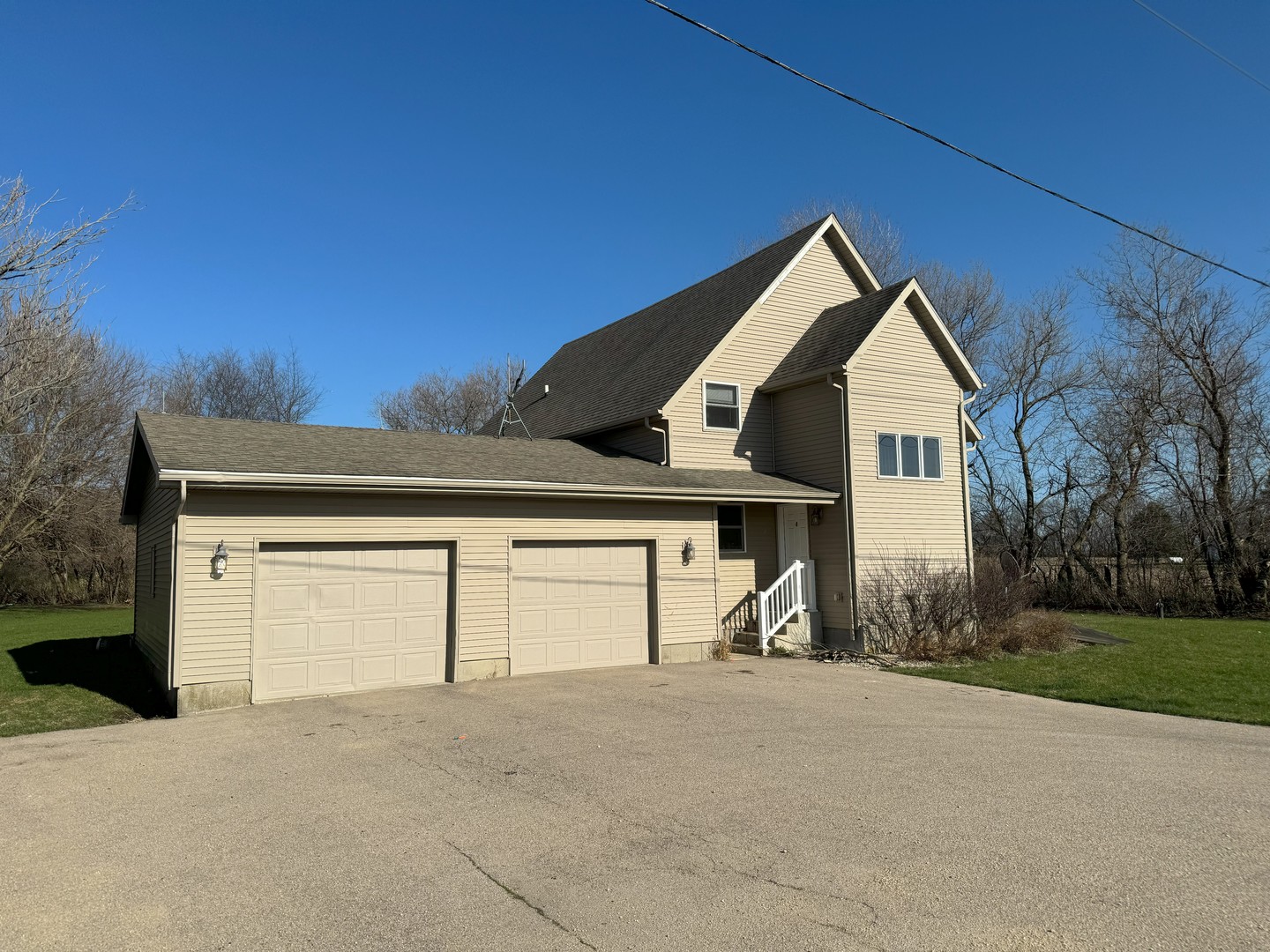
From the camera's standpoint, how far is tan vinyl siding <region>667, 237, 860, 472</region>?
1673 centimetres

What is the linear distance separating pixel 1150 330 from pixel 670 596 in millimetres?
22619

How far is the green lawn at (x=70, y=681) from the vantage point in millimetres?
10492

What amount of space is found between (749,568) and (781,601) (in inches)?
40.8

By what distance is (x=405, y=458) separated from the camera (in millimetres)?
12828

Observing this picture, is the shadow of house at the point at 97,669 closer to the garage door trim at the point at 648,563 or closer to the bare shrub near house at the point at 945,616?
the garage door trim at the point at 648,563

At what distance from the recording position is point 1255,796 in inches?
253

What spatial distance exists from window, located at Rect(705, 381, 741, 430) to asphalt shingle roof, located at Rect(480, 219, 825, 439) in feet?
2.23

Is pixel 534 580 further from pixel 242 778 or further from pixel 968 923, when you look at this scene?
pixel 968 923

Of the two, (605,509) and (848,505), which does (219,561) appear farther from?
(848,505)

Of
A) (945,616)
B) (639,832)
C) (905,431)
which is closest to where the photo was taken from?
Answer: (639,832)

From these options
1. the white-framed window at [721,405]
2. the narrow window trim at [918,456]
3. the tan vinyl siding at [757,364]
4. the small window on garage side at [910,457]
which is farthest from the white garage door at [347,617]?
the small window on garage side at [910,457]

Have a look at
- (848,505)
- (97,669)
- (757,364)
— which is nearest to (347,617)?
(97,669)

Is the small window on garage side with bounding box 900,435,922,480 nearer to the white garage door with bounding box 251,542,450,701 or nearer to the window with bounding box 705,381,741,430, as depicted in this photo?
the window with bounding box 705,381,741,430

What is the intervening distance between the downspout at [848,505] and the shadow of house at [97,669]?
455 inches
